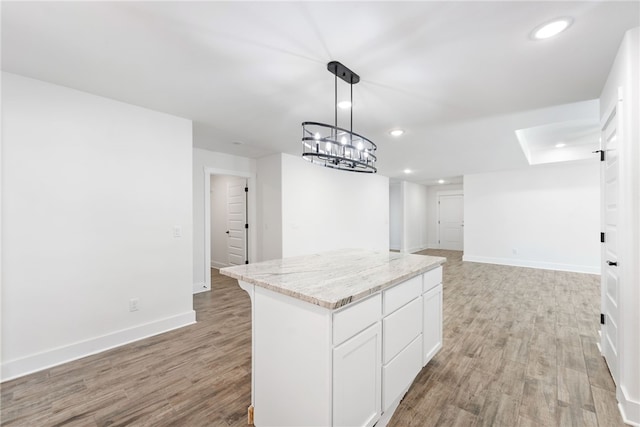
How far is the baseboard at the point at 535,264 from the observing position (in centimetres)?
586

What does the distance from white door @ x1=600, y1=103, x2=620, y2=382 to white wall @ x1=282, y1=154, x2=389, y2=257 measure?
3.98 metres

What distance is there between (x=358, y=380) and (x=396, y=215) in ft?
27.3

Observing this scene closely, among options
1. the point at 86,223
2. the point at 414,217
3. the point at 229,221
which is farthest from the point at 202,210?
the point at 414,217

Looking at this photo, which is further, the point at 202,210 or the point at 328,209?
the point at 328,209

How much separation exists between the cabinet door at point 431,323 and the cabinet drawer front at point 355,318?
0.78 meters

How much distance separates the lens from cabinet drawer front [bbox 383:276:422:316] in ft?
5.63

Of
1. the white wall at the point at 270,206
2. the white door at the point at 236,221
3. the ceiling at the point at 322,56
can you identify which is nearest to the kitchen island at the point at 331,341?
the ceiling at the point at 322,56

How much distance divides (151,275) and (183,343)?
2.63ft

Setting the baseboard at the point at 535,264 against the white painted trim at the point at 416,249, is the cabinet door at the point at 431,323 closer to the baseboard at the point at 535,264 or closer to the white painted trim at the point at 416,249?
the baseboard at the point at 535,264

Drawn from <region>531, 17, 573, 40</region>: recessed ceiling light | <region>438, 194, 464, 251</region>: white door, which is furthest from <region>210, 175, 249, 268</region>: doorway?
<region>438, 194, 464, 251</region>: white door

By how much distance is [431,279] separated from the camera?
231 centimetres

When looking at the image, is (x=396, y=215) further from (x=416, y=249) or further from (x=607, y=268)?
(x=607, y=268)

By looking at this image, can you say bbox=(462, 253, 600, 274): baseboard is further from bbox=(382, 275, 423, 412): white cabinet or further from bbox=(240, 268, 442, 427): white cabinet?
bbox=(240, 268, 442, 427): white cabinet

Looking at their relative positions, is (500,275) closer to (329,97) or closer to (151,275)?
(329,97)
